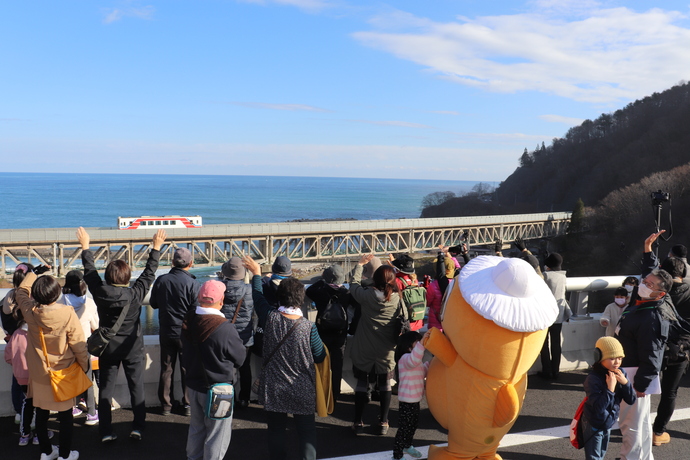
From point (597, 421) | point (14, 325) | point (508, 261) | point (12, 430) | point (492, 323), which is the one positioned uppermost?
point (508, 261)

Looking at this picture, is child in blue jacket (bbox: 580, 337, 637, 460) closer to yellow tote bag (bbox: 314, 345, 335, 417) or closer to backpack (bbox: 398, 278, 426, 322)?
backpack (bbox: 398, 278, 426, 322)

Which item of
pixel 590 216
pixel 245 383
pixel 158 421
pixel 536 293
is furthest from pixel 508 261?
pixel 590 216

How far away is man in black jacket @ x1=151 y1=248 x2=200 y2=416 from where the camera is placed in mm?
5074

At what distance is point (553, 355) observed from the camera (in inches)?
251

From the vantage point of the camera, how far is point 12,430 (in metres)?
4.75

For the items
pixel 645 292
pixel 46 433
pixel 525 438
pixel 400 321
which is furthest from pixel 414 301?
pixel 46 433

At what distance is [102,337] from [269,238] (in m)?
47.7

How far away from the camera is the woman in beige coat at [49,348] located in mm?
4133

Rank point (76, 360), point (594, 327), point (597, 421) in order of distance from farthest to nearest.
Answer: point (594, 327), point (76, 360), point (597, 421)

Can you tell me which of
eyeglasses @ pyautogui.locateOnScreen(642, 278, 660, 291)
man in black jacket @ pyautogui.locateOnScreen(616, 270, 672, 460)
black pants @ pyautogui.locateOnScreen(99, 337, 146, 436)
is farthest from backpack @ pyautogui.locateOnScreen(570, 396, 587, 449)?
black pants @ pyautogui.locateOnScreen(99, 337, 146, 436)

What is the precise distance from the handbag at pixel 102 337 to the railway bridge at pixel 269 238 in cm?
3755

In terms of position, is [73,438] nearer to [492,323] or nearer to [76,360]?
[76,360]

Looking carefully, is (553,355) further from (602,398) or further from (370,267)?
(370,267)

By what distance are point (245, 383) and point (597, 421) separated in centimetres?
328
